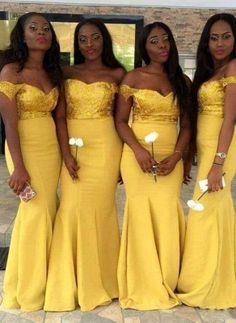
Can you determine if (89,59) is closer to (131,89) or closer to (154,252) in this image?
(131,89)

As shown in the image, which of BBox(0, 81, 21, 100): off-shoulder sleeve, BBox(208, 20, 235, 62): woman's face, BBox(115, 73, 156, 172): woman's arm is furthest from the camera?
BBox(115, 73, 156, 172): woman's arm

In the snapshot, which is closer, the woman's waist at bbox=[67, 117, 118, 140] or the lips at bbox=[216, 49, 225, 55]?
the lips at bbox=[216, 49, 225, 55]

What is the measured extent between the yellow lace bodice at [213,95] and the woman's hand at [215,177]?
303 mm

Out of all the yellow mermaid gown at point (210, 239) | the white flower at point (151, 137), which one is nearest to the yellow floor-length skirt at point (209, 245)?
the yellow mermaid gown at point (210, 239)

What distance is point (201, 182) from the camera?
2.69 metres

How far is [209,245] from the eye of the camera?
2.82 metres

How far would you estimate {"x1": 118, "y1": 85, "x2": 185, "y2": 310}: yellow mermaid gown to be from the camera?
9.14ft

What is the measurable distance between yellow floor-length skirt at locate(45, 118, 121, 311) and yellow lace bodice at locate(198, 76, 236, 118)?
1.84 ft

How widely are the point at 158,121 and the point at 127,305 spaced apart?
1.14 metres

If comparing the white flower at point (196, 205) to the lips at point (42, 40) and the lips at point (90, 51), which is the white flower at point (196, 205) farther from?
the lips at point (42, 40)

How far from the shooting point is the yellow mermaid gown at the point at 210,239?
8.88ft

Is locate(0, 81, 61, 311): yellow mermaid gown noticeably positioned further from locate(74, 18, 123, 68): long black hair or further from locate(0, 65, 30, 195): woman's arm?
locate(74, 18, 123, 68): long black hair

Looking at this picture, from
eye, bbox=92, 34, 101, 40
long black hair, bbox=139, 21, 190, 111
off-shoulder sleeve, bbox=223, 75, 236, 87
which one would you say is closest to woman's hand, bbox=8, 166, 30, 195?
eye, bbox=92, 34, 101, 40

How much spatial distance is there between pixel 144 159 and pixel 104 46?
0.72 m
